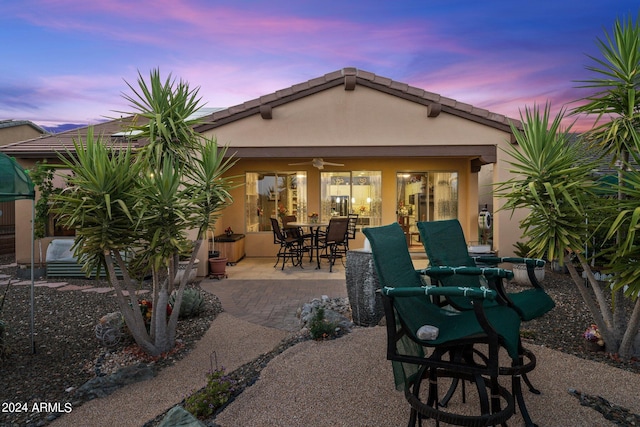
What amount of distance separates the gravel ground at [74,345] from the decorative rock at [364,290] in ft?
2.60

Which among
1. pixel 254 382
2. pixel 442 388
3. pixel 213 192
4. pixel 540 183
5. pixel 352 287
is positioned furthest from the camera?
pixel 352 287

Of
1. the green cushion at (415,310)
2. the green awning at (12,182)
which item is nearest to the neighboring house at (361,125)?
the green awning at (12,182)

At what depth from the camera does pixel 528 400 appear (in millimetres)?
2475

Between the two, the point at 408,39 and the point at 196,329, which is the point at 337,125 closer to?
the point at 408,39

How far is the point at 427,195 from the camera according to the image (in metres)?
10.4

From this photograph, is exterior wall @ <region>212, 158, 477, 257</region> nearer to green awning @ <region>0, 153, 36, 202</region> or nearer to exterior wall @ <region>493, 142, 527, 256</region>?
exterior wall @ <region>493, 142, 527, 256</region>

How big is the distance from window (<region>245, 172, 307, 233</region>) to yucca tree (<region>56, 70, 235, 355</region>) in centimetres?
613

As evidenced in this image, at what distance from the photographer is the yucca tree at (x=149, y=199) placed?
3188 mm

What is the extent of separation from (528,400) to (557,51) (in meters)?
9.01

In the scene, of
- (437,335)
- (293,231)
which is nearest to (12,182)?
(437,335)

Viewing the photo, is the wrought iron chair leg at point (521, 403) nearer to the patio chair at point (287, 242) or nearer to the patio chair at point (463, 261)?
the patio chair at point (463, 261)

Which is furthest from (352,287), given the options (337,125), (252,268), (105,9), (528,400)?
(105,9)

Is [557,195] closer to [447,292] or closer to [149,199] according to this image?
[447,292]

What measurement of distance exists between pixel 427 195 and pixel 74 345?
874 centimetres
